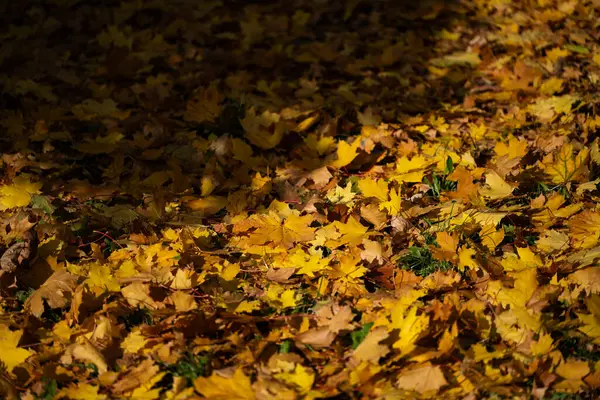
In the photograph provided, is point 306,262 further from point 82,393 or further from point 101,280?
point 82,393

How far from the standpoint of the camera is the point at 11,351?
1914 millimetres

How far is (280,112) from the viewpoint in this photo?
3.28 meters

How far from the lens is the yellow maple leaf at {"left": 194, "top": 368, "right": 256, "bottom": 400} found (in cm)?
174

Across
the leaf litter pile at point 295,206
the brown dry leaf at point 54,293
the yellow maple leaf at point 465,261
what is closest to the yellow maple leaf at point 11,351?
the leaf litter pile at point 295,206

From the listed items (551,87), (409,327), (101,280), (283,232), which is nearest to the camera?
(409,327)

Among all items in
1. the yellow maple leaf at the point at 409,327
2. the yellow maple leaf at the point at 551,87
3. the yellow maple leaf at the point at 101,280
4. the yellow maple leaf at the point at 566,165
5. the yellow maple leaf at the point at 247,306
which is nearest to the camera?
the yellow maple leaf at the point at 409,327

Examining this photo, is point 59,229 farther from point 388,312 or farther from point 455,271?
point 455,271

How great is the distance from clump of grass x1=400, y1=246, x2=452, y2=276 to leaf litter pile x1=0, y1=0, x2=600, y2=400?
10mm

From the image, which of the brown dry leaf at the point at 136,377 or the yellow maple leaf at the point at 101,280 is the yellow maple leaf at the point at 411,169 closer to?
the yellow maple leaf at the point at 101,280

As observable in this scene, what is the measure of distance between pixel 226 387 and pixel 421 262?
840 mm

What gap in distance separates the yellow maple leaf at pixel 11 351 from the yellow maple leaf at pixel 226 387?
0.55 m

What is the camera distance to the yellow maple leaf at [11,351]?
1893mm

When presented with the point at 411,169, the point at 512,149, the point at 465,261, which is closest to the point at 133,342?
the point at 465,261

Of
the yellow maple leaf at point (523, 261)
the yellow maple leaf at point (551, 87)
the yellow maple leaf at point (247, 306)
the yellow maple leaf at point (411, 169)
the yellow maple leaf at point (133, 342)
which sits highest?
the yellow maple leaf at point (551, 87)
